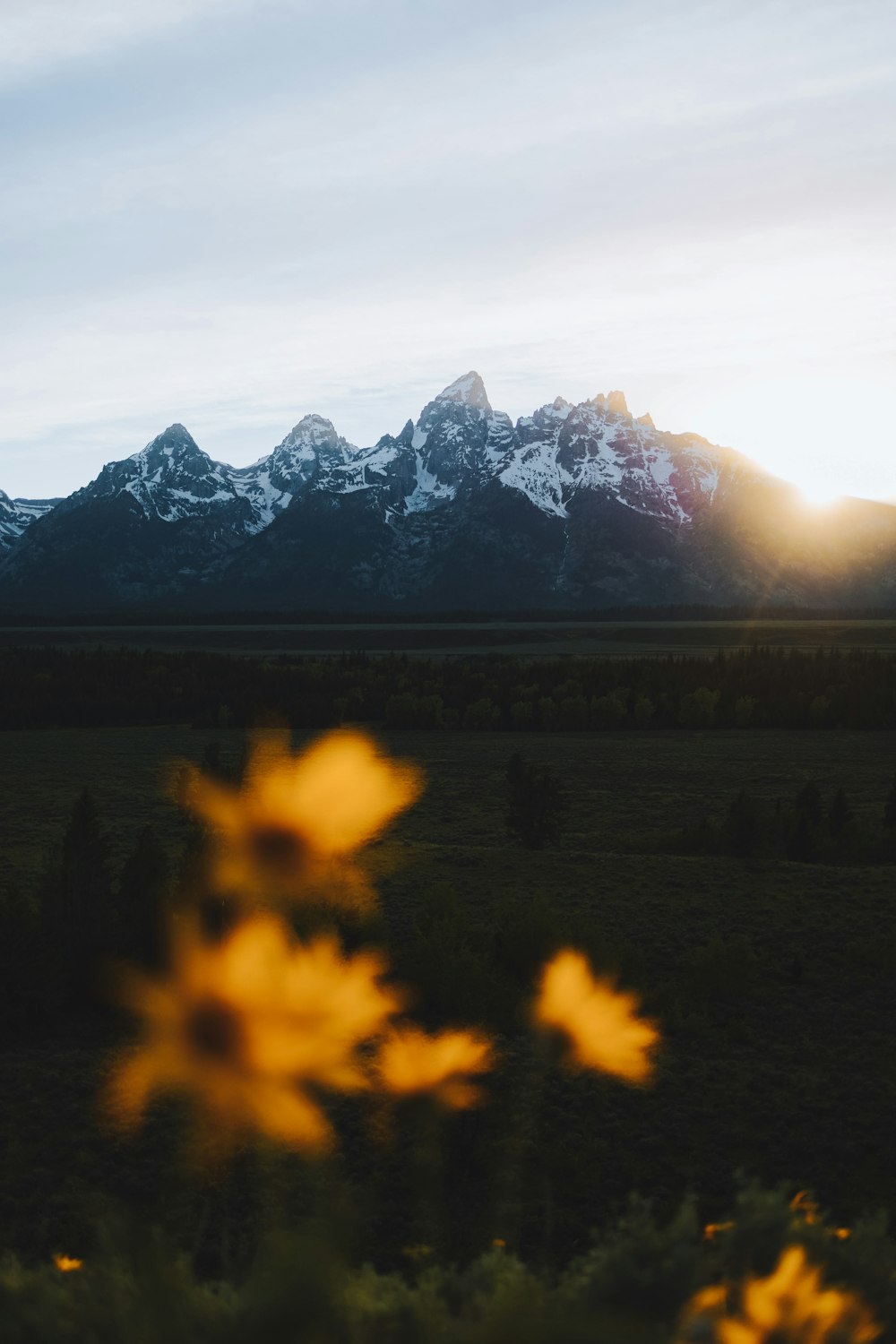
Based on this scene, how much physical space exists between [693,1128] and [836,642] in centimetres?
16645

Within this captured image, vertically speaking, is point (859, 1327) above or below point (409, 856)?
above

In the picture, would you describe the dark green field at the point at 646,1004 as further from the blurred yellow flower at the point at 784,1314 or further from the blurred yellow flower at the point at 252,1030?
the blurred yellow flower at the point at 784,1314

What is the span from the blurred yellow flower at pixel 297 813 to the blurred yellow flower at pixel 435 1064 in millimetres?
8796

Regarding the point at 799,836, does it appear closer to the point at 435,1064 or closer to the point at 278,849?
the point at 278,849

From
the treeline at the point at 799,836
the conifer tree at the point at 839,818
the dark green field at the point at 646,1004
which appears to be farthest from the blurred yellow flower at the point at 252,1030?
the conifer tree at the point at 839,818

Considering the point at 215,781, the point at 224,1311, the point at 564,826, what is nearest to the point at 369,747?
the point at 215,781

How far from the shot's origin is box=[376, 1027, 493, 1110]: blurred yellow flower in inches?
572

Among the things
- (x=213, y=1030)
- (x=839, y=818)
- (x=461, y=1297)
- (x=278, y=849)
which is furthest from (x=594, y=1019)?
(x=839, y=818)

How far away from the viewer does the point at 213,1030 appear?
16.8 meters

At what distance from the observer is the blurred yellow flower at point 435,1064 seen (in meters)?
14.5

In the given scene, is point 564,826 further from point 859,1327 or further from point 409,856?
point 859,1327

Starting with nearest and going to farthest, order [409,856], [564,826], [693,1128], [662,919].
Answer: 1. [693,1128]
2. [662,919]
3. [409,856]
4. [564,826]

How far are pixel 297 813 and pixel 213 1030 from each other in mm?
22375

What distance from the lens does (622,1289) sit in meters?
6.14
